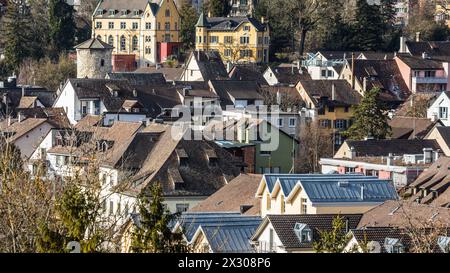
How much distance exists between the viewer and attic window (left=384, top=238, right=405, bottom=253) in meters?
18.2

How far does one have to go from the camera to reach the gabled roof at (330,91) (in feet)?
A: 189

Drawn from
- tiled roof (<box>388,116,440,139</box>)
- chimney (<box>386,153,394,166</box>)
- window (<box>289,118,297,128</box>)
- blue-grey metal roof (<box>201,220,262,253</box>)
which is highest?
blue-grey metal roof (<box>201,220,262,253</box>)

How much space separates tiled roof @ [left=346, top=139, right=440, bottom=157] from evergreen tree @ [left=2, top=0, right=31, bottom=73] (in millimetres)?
32724

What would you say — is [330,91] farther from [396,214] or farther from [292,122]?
[396,214]

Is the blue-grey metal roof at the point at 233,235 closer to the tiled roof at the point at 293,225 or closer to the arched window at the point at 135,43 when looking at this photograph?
the tiled roof at the point at 293,225

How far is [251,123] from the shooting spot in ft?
140

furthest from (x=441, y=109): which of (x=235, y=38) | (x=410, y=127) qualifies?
(x=235, y=38)

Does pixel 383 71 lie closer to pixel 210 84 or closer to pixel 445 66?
pixel 445 66

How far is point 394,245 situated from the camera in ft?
60.9

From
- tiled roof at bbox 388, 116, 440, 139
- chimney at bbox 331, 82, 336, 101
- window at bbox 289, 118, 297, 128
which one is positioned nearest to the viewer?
tiled roof at bbox 388, 116, 440, 139

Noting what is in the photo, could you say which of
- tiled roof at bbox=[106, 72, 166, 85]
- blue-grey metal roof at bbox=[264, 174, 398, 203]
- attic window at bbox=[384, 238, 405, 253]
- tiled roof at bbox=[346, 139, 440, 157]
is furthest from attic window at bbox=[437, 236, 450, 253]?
tiled roof at bbox=[106, 72, 166, 85]

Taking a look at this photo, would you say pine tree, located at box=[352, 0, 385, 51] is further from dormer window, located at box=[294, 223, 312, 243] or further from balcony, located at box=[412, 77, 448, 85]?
dormer window, located at box=[294, 223, 312, 243]

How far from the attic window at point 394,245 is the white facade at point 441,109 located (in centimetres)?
3138
